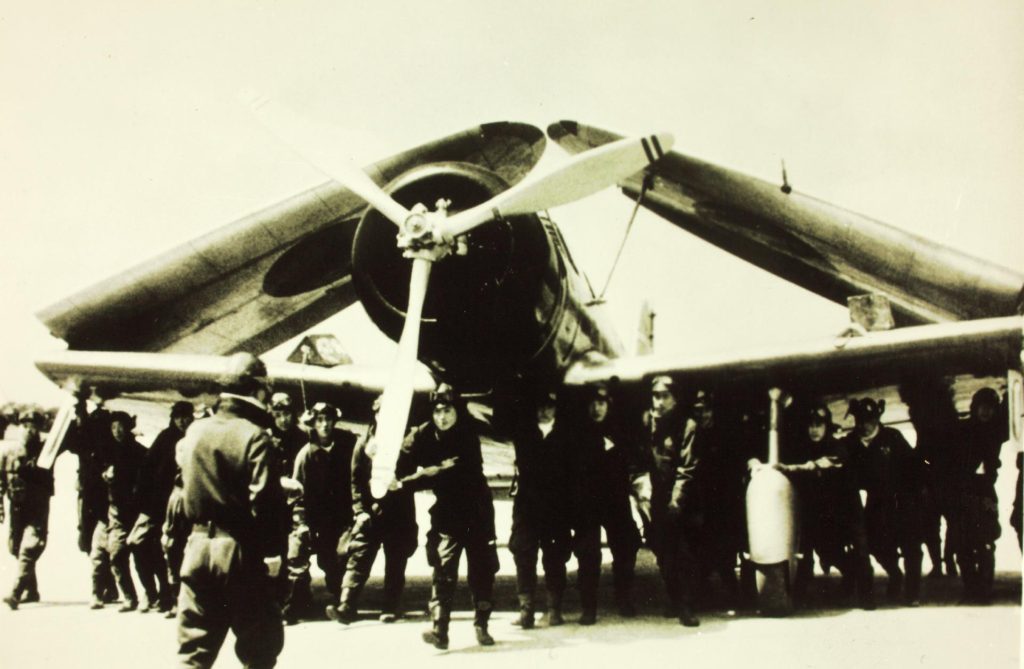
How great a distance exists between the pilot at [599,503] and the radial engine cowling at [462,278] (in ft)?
4.08

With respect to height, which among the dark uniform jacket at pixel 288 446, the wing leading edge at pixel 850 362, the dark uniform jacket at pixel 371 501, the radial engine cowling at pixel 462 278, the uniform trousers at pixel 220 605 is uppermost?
the radial engine cowling at pixel 462 278

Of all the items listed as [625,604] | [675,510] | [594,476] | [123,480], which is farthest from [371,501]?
[123,480]

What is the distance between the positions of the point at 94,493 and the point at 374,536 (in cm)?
349

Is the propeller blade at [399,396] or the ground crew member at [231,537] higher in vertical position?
the propeller blade at [399,396]

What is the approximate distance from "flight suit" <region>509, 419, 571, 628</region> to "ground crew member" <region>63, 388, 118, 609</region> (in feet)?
14.5

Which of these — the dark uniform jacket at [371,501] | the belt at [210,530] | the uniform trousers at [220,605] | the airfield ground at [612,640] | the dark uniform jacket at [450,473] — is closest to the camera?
the uniform trousers at [220,605]

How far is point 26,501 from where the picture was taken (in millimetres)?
8688

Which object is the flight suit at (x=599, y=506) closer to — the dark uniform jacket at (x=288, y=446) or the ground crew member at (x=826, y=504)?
the ground crew member at (x=826, y=504)

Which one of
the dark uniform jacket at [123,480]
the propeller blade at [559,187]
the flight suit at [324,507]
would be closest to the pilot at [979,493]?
the propeller blade at [559,187]

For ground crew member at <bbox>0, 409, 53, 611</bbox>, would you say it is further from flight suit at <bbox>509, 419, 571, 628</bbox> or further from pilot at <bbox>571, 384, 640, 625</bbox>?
pilot at <bbox>571, 384, 640, 625</bbox>

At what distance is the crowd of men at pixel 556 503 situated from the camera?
263 inches

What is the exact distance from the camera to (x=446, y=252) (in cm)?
724

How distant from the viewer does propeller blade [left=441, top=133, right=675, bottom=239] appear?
6895 mm

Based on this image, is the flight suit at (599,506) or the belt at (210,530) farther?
the flight suit at (599,506)
